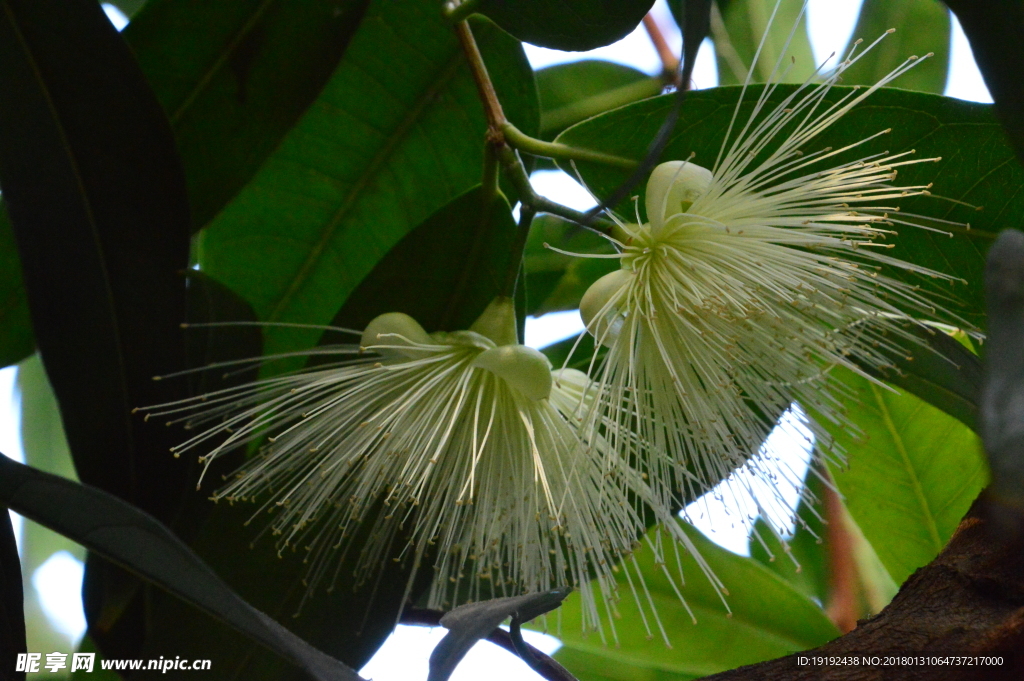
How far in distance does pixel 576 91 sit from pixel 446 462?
31.6 inches

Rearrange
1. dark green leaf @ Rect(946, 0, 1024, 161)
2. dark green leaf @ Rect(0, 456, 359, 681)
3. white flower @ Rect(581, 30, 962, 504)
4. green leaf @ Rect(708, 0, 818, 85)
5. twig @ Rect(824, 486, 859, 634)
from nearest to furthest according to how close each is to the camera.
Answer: dark green leaf @ Rect(946, 0, 1024, 161), dark green leaf @ Rect(0, 456, 359, 681), white flower @ Rect(581, 30, 962, 504), twig @ Rect(824, 486, 859, 634), green leaf @ Rect(708, 0, 818, 85)

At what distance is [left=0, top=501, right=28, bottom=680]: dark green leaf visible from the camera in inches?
25.1

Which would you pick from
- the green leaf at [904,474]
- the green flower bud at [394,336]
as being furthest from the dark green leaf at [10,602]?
the green leaf at [904,474]

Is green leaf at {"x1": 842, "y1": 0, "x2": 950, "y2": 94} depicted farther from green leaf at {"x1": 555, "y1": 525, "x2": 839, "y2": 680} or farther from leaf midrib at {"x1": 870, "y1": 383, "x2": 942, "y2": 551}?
green leaf at {"x1": 555, "y1": 525, "x2": 839, "y2": 680}

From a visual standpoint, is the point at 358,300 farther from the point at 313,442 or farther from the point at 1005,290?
the point at 1005,290

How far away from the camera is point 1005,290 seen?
383mm

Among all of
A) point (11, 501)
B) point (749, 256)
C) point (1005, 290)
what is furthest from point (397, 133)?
point (1005, 290)

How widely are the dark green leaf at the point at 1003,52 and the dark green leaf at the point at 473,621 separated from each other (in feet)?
1.24

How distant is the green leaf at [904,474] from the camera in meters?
1.01

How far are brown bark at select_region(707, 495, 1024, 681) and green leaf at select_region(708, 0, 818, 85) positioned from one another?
98 cm

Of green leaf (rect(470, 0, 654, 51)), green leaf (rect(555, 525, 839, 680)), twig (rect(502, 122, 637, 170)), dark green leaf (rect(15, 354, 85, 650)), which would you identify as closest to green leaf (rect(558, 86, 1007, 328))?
twig (rect(502, 122, 637, 170))

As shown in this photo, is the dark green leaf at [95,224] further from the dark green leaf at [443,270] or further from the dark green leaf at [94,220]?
the dark green leaf at [443,270]

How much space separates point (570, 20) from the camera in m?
0.67

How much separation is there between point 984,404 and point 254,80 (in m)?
0.85
